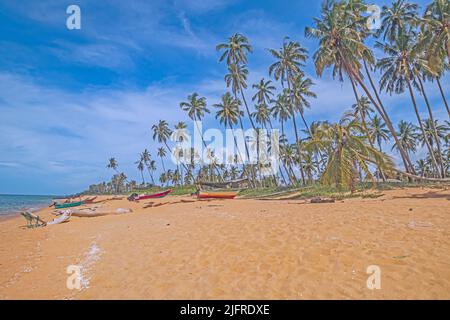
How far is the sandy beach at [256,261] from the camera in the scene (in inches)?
165

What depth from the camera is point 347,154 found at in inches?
543

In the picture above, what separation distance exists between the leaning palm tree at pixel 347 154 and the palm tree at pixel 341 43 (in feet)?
30.7

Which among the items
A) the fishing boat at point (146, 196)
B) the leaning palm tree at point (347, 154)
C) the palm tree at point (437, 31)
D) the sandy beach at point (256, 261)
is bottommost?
the sandy beach at point (256, 261)

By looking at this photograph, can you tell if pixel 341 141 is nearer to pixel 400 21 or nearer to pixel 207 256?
pixel 207 256

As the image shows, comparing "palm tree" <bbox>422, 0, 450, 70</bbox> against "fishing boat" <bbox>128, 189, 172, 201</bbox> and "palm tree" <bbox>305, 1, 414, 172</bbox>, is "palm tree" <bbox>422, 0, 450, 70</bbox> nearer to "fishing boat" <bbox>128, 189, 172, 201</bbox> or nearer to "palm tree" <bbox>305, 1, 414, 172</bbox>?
"palm tree" <bbox>305, 1, 414, 172</bbox>

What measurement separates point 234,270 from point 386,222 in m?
5.50

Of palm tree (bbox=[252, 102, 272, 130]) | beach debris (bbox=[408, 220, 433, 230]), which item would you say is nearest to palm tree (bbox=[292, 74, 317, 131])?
palm tree (bbox=[252, 102, 272, 130])

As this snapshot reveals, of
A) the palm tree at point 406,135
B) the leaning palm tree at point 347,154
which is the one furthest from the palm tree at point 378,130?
the leaning palm tree at point 347,154

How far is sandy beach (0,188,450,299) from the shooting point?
13.8 ft

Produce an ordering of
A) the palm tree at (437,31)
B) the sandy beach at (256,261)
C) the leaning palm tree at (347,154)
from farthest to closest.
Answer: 1. the palm tree at (437,31)
2. the leaning palm tree at (347,154)
3. the sandy beach at (256,261)

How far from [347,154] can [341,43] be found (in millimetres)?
12989

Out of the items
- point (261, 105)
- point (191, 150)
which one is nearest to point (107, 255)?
Answer: point (261, 105)

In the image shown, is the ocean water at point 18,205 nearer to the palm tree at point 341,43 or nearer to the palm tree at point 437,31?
the palm tree at point 341,43

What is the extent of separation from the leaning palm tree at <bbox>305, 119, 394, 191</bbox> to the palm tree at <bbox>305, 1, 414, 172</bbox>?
9358 mm
